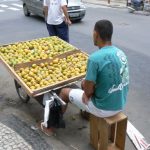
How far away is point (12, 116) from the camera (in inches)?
215

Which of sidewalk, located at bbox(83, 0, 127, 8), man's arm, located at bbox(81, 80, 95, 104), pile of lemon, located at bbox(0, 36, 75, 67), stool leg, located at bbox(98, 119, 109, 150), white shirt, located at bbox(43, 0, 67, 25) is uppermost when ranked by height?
white shirt, located at bbox(43, 0, 67, 25)

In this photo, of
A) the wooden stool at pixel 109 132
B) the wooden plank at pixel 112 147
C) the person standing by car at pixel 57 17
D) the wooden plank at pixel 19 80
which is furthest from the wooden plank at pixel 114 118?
the person standing by car at pixel 57 17

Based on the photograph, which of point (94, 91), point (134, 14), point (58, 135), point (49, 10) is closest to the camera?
point (94, 91)

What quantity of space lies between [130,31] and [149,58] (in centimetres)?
409

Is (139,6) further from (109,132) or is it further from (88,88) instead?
(88,88)

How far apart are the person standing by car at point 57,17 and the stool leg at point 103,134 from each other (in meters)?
3.81

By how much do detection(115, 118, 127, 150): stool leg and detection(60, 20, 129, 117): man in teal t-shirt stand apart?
258mm

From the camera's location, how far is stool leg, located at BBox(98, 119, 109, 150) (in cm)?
407

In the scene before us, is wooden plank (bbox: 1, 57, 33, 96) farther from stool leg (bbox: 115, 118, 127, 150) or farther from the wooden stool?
stool leg (bbox: 115, 118, 127, 150)

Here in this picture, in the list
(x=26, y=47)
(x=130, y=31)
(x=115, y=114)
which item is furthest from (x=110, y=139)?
(x=130, y=31)

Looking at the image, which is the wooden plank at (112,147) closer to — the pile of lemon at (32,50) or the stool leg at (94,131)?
the stool leg at (94,131)

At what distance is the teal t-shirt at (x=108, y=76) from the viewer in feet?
12.3

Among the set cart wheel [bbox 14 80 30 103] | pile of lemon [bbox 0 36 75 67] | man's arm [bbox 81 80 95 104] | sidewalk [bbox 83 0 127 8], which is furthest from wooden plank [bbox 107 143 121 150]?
sidewalk [bbox 83 0 127 8]

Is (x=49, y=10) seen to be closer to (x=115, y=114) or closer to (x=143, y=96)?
(x=143, y=96)
